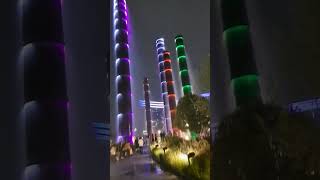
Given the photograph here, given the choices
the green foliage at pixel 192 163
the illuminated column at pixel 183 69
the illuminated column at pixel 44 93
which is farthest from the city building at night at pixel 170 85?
the illuminated column at pixel 44 93

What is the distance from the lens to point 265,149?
4887mm

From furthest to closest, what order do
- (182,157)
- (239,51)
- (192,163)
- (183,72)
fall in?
(183,72) → (182,157) → (239,51) → (192,163)

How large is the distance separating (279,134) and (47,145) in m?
5.45

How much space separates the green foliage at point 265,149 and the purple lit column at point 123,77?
21966 millimetres

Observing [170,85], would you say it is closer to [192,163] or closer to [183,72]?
[183,72]

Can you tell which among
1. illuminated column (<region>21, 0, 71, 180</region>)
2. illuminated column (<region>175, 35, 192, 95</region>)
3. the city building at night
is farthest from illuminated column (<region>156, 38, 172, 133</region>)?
illuminated column (<region>21, 0, 71, 180</region>)

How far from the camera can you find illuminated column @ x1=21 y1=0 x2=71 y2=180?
8.05m

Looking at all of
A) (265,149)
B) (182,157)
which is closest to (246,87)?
(182,157)

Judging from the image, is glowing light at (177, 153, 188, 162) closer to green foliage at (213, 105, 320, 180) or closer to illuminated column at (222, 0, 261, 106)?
illuminated column at (222, 0, 261, 106)

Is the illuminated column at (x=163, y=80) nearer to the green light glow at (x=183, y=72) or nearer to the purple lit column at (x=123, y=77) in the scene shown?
the green light glow at (x=183, y=72)

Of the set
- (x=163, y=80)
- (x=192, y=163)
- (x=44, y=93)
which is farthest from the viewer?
(x=163, y=80)

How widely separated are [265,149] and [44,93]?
18.2 ft

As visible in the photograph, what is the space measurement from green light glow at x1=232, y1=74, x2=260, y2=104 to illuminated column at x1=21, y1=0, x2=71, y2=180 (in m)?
5.76

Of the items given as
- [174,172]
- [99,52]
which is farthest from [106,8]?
[174,172]
